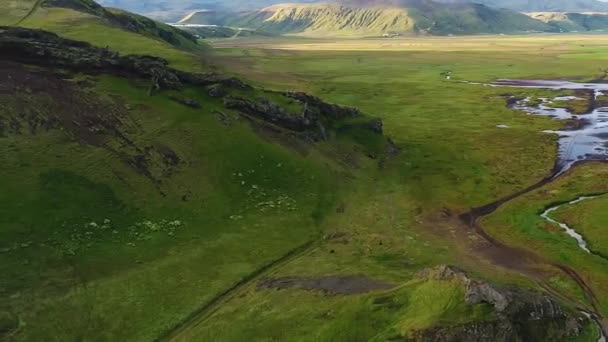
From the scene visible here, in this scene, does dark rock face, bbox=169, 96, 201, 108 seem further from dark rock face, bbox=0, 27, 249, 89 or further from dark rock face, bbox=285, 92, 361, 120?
dark rock face, bbox=285, 92, 361, 120

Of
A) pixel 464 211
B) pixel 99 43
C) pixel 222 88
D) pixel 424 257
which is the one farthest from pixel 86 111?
pixel 99 43

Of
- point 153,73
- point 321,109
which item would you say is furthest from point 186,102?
point 321,109

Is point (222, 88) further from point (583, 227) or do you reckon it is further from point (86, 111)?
point (583, 227)

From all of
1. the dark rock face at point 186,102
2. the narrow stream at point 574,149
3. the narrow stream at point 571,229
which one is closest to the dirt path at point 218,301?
the narrow stream at point 574,149

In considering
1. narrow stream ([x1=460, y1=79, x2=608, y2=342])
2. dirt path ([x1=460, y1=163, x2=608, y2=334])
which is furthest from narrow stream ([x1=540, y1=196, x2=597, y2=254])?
dirt path ([x1=460, y1=163, x2=608, y2=334])

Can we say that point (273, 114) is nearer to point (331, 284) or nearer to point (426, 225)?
point (426, 225)
